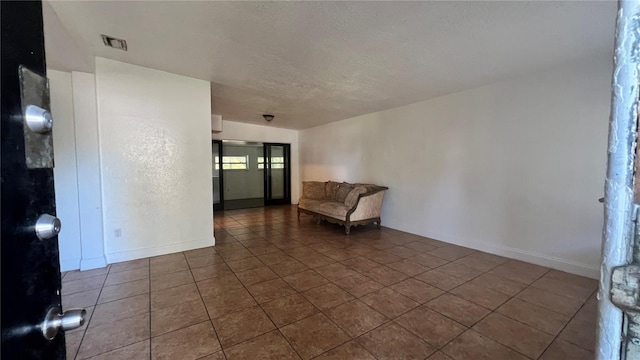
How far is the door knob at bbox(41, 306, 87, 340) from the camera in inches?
22.5

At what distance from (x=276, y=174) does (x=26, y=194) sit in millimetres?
7521

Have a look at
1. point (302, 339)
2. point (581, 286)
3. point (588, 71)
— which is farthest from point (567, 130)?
point (302, 339)

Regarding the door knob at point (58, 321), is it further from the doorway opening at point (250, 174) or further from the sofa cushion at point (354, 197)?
the doorway opening at point (250, 174)

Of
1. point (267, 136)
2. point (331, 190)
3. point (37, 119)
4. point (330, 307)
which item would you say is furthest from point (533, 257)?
point (267, 136)

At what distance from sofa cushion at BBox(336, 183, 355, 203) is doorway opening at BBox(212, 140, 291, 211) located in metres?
2.80

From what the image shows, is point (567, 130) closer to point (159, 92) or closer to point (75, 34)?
point (159, 92)

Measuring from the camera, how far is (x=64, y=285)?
2.68 metres

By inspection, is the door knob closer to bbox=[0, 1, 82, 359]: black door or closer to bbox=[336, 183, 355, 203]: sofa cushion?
bbox=[0, 1, 82, 359]: black door

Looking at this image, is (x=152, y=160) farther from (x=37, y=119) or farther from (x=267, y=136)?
(x=267, y=136)

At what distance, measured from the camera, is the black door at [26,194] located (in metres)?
0.47

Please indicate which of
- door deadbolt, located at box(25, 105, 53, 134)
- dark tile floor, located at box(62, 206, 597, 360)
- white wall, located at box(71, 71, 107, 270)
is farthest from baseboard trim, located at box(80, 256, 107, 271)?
door deadbolt, located at box(25, 105, 53, 134)

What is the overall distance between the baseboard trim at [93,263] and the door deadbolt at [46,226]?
3426 millimetres

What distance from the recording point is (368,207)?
4.98 meters

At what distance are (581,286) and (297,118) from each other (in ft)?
18.3
